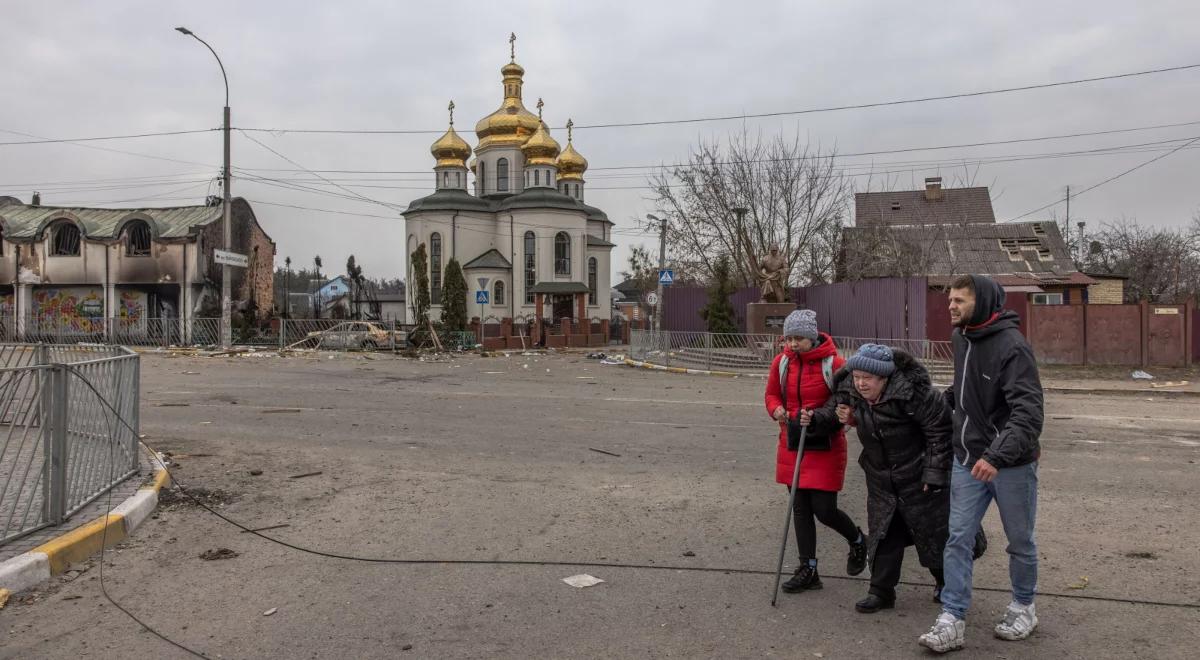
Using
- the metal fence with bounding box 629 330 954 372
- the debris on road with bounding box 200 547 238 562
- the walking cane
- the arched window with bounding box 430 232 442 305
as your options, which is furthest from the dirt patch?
the arched window with bounding box 430 232 442 305

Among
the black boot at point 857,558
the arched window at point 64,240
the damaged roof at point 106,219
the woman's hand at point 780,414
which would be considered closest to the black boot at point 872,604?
the black boot at point 857,558

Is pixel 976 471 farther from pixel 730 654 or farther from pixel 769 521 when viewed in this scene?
pixel 769 521

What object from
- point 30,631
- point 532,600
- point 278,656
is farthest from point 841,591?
point 30,631

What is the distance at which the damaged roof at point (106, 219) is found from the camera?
3791 cm

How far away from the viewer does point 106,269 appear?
37844mm

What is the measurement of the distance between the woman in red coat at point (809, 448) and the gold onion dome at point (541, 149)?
4827cm

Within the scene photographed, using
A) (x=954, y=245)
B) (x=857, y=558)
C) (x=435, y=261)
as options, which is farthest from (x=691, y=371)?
(x=435, y=261)

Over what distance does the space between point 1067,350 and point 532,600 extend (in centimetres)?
2182

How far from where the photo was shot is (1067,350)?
72.4 ft

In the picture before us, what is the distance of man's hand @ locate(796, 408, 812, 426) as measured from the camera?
4469mm

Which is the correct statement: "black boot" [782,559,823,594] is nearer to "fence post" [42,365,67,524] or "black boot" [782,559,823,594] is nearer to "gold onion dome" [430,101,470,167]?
"fence post" [42,365,67,524]

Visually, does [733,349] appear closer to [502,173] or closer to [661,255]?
[661,255]

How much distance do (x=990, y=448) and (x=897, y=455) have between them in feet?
1.94

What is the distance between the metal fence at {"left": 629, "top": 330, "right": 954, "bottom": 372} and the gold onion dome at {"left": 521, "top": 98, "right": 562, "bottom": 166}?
28.3m
